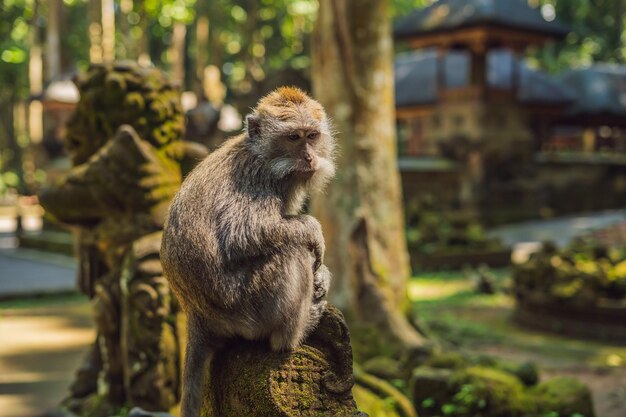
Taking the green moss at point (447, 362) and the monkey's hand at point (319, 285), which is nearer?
the monkey's hand at point (319, 285)

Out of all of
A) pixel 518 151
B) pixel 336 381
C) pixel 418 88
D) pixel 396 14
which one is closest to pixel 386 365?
pixel 336 381

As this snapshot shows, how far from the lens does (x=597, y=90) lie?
26.5 metres

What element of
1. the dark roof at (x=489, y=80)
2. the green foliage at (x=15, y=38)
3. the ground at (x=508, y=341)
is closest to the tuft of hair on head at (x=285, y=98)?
the ground at (x=508, y=341)

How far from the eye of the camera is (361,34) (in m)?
8.66

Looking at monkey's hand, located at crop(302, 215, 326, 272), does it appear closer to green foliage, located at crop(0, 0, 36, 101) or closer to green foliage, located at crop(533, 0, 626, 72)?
green foliage, located at crop(0, 0, 36, 101)

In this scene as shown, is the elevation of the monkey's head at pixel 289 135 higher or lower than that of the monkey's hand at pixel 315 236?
higher

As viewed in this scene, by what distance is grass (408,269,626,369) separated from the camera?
30.3 feet

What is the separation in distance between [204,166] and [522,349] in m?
7.28

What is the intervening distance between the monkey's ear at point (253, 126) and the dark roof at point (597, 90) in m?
24.8

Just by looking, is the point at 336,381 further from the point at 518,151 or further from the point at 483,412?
the point at 518,151

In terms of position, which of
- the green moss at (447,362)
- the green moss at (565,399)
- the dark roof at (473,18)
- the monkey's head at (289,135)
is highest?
the dark roof at (473,18)

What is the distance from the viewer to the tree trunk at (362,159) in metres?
8.54

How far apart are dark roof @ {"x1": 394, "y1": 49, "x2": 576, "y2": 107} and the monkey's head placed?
21.0 m

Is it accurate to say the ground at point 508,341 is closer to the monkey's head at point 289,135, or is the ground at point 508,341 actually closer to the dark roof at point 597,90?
the monkey's head at point 289,135
